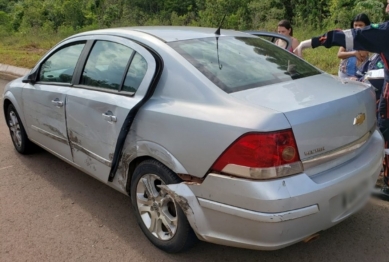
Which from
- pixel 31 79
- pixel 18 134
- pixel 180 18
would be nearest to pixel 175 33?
pixel 31 79

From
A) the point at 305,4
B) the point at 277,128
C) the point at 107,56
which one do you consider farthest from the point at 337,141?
the point at 305,4

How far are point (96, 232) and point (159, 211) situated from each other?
2.27ft

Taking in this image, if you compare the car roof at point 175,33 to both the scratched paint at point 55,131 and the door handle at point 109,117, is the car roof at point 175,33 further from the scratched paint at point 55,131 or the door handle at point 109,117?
the scratched paint at point 55,131

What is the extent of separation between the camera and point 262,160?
236 cm

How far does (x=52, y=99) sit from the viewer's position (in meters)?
3.99

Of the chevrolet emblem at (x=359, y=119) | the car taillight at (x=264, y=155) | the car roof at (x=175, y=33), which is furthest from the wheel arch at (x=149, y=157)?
the chevrolet emblem at (x=359, y=119)

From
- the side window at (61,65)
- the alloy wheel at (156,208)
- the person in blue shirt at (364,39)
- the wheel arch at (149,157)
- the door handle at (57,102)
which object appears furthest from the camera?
the side window at (61,65)

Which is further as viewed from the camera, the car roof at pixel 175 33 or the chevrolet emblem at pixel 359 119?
the car roof at pixel 175 33

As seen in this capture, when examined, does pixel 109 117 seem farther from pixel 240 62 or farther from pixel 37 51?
pixel 37 51

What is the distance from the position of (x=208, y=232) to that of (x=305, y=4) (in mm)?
20959

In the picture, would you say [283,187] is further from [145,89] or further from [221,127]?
[145,89]

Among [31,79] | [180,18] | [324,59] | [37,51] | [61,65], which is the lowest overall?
[180,18]

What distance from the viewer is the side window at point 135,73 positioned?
10.3 feet

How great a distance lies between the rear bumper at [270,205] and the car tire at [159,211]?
133mm
